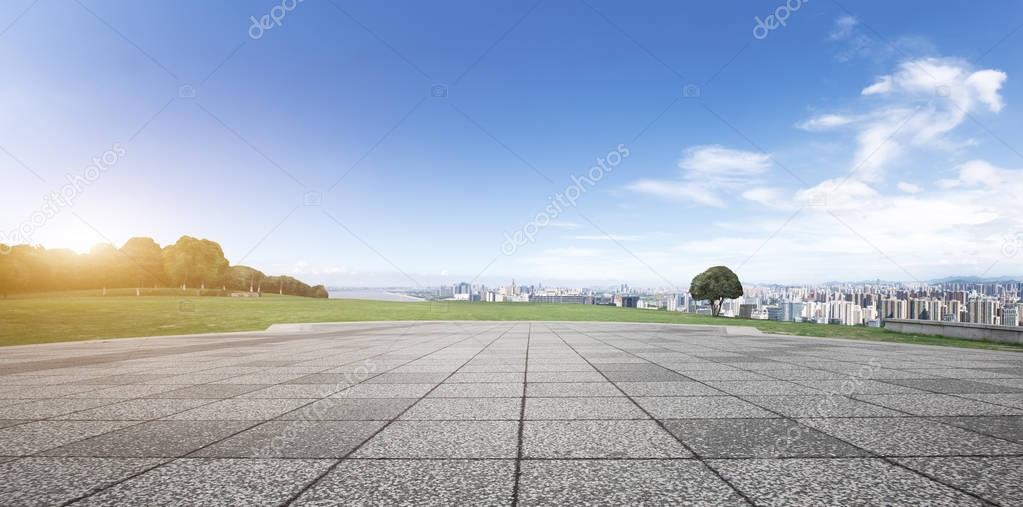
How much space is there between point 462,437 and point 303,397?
349cm

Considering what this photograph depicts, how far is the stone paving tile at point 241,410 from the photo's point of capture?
6.03 m

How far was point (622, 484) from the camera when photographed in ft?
12.2

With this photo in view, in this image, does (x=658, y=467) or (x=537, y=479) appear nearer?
(x=537, y=479)

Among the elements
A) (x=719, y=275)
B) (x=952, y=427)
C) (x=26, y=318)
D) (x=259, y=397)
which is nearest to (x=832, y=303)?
(x=719, y=275)

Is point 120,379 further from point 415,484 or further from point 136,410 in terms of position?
point 415,484

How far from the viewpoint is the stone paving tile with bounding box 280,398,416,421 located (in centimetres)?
602

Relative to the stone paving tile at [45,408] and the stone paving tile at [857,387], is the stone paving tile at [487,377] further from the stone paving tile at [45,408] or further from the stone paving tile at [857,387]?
the stone paving tile at [45,408]

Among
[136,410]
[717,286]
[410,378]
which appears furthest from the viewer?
[717,286]

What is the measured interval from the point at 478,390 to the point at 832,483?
5.13 metres

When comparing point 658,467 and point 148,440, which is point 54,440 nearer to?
point 148,440

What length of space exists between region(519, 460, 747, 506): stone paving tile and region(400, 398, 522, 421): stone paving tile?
6.21 ft

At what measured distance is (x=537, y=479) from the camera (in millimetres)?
3844

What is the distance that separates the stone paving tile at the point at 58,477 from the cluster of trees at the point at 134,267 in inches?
3087

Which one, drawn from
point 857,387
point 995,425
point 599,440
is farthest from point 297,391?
point 995,425
